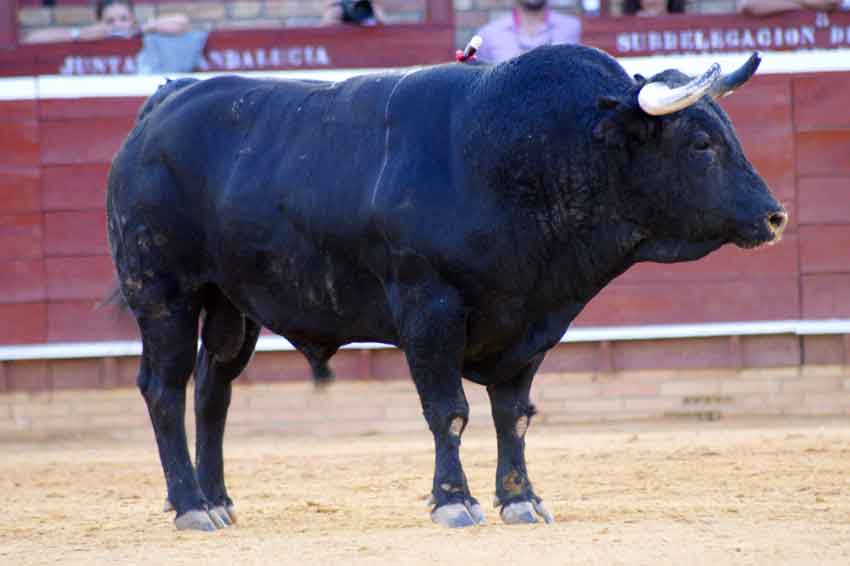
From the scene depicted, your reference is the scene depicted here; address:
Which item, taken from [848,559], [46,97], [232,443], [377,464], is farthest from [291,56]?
[848,559]

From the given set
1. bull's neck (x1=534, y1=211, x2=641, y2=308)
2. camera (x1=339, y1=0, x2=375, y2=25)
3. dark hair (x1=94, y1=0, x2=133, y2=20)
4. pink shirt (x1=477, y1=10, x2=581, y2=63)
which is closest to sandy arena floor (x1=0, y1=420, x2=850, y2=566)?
bull's neck (x1=534, y1=211, x2=641, y2=308)

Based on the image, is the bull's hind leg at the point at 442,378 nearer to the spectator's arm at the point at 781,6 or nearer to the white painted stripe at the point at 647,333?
the white painted stripe at the point at 647,333

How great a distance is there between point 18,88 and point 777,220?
7.01 m

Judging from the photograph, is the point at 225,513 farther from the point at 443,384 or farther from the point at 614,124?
the point at 614,124

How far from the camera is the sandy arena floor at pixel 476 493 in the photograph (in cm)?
Answer: 612

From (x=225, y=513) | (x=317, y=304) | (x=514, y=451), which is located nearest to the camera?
(x=514, y=451)

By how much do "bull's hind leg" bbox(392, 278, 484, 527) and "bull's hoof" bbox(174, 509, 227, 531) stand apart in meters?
0.99

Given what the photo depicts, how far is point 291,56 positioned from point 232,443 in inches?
102

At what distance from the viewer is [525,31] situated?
1209 centimetres

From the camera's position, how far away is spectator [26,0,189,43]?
40.3 ft

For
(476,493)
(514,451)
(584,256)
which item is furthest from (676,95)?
(476,493)

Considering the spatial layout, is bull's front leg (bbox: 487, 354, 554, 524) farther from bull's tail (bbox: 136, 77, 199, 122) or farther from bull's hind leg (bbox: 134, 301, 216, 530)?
bull's tail (bbox: 136, 77, 199, 122)

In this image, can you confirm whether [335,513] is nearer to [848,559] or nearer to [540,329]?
[540,329]

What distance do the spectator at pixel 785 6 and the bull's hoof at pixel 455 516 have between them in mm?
6638
